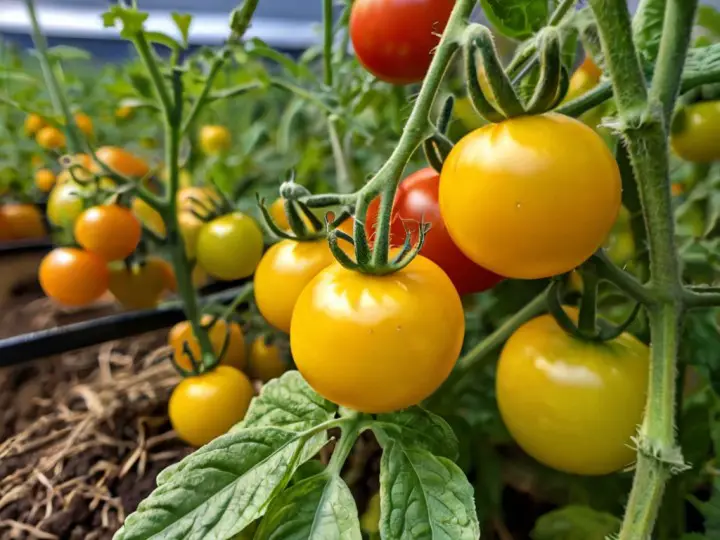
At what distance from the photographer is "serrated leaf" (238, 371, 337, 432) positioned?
48cm

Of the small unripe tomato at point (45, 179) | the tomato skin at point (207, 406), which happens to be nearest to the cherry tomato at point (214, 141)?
the small unripe tomato at point (45, 179)

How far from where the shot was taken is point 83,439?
31.8 inches

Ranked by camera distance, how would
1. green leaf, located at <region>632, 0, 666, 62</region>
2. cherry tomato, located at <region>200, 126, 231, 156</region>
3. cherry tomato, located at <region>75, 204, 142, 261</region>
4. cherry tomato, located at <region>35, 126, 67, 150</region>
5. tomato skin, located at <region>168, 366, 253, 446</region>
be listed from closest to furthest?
green leaf, located at <region>632, 0, 666, 62</region> < tomato skin, located at <region>168, 366, 253, 446</region> < cherry tomato, located at <region>75, 204, 142, 261</region> < cherry tomato, located at <region>35, 126, 67, 150</region> < cherry tomato, located at <region>200, 126, 231, 156</region>

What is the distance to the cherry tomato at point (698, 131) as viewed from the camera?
0.59 metres

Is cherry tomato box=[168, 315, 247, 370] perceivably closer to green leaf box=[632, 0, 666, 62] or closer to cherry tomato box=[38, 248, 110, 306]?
cherry tomato box=[38, 248, 110, 306]

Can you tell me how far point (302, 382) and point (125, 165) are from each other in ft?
2.13

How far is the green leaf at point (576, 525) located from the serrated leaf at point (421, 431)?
18 cm

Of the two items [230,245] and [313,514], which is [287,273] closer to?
[313,514]

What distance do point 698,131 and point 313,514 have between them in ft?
1.62

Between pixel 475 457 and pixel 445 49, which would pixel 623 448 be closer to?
pixel 475 457

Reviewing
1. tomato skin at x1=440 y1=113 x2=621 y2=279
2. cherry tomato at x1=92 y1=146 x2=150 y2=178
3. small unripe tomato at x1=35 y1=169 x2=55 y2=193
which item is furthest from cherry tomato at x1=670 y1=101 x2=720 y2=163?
small unripe tomato at x1=35 y1=169 x2=55 y2=193

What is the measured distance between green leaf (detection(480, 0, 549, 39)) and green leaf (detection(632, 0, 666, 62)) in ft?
0.25

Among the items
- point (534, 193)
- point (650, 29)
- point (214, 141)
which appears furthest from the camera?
point (214, 141)

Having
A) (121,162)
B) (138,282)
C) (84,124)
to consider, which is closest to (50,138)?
(84,124)
